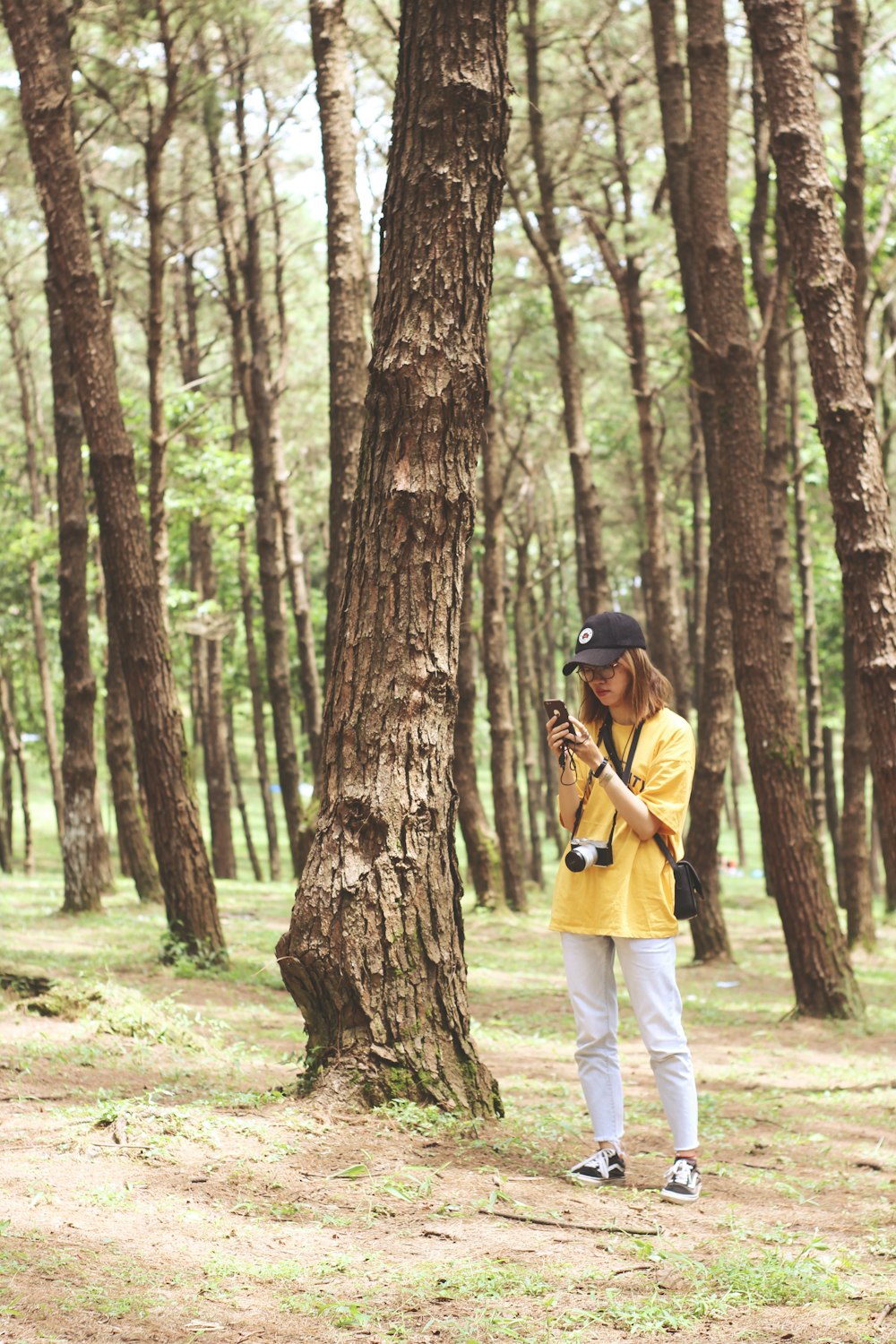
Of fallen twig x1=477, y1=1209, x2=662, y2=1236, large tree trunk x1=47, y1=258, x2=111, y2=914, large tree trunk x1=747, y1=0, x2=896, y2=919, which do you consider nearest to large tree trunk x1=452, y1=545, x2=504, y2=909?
large tree trunk x1=47, y1=258, x2=111, y2=914

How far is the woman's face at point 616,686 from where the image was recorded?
190 inches

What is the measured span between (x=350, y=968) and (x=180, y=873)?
481cm

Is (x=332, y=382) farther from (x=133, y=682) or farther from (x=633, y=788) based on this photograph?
(x=633, y=788)

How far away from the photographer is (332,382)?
1052cm

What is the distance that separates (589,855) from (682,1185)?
123 cm

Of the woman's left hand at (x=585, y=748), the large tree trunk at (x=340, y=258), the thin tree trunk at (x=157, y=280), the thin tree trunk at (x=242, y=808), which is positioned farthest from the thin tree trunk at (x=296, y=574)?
the woman's left hand at (x=585, y=748)

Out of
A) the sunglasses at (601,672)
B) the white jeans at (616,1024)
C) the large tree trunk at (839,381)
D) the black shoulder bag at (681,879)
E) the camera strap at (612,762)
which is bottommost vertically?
the white jeans at (616,1024)

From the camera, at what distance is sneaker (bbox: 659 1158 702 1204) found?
4.61m

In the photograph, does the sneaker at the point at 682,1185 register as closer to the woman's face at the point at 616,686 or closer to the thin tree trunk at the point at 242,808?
the woman's face at the point at 616,686

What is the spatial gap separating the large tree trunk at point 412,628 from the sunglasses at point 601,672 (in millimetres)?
646

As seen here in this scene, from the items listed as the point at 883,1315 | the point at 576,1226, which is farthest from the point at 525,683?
the point at 883,1315

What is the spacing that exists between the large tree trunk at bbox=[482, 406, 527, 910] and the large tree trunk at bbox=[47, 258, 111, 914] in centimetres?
518

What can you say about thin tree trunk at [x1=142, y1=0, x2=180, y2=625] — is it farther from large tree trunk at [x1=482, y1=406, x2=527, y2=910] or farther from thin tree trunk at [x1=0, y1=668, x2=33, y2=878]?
thin tree trunk at [x1=0, y1=668, x2=33, y2=878]

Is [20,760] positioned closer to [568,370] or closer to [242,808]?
[242,808]
